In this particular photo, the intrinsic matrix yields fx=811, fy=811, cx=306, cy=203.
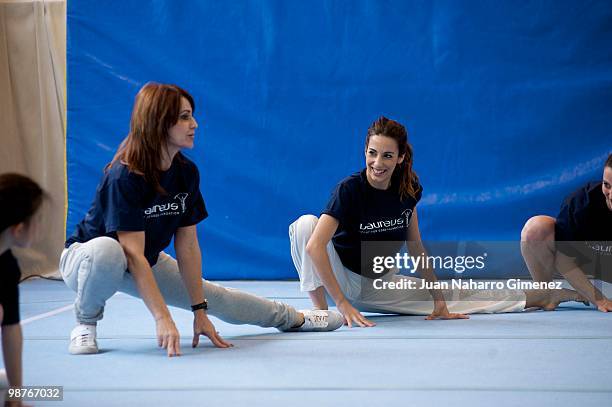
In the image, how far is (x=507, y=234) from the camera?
14.4 ft

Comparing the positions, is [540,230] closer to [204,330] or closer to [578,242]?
[578,242]

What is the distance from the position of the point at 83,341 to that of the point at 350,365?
2.55 feet

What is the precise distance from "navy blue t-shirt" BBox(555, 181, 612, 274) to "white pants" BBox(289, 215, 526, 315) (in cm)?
28

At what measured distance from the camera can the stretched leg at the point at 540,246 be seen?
3213 mm

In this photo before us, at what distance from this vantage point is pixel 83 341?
7.58ft

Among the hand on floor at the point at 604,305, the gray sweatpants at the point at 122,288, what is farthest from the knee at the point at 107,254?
the hand on floor at the point at 604,305

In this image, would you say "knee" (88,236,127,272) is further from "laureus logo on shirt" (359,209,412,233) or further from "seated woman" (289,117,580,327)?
"laureus logo on shirt" (359,209,412,233)

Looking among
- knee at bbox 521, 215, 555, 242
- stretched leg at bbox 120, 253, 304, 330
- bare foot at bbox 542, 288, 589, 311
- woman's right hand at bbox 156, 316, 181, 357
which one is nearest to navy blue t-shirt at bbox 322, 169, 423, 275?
stretched leg at bbox 120, 253, 304, 330

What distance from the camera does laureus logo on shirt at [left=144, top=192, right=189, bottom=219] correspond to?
2.36 metres

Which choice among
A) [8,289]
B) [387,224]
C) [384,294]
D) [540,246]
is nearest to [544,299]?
[540,246]

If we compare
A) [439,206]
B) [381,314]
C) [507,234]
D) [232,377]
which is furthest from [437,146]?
[232,377]

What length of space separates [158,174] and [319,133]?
2.20 meters

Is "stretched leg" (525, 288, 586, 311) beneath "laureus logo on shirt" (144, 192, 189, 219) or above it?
beneath

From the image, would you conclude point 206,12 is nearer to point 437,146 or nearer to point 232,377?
point 437,146
